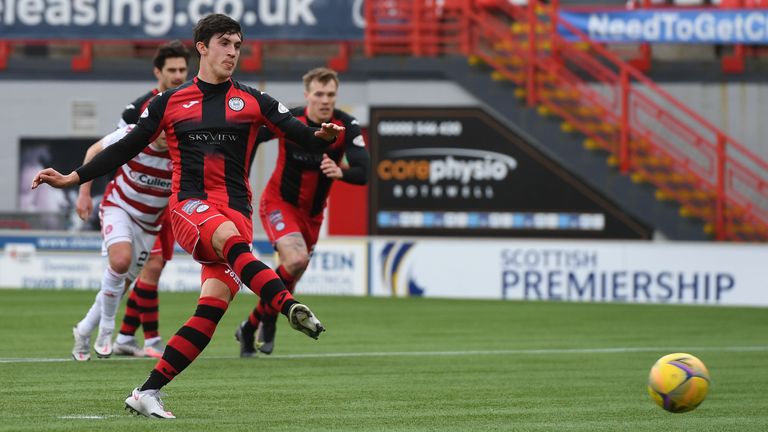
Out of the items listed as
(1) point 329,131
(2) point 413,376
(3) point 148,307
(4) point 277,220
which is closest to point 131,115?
(3) point 148,307

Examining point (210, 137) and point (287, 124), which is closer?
point (210, 137)

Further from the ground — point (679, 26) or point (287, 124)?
point (679, 26)

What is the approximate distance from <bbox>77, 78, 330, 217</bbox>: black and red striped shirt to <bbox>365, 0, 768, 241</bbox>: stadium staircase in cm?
1718

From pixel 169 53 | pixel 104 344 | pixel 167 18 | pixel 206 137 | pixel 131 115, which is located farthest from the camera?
pixel 167 18

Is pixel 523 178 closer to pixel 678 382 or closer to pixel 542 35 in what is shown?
pixel 542 35

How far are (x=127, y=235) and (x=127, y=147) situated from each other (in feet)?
11.2

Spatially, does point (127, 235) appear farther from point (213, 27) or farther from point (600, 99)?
point (600, 99)

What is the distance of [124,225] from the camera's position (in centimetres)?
1136

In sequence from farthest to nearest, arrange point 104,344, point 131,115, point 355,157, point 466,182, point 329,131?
point 466,182 → point 355,157 → point 104,344 → point 131,115 → point 329,131

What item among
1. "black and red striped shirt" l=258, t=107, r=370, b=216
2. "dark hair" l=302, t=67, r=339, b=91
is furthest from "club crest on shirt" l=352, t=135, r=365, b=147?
"dark hair" l=302, t=67, r=339, b=91

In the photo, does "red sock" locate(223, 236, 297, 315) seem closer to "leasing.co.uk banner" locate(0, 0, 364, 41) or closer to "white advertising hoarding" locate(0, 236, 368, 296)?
"white advertising hoarding" locate(0, 236, 368, 296)

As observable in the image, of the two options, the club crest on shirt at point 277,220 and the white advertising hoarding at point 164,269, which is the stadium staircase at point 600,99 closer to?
the white advertising hoarding at point 164,269

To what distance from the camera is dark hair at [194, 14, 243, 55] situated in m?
8.00

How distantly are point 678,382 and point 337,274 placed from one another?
14.8 metres
